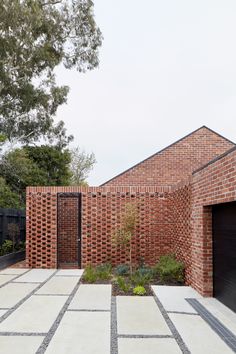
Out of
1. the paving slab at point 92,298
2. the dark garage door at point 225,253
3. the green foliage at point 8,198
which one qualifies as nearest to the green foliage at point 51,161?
the green foliage at point 8,198

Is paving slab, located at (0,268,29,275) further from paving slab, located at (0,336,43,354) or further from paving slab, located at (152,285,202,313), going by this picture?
paving slab, located at (0,336,43,354)

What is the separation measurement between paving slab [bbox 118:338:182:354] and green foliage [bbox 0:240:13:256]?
7.80m

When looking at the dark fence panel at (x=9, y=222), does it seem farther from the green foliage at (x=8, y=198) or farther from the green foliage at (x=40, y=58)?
the green foliage at (x=40, y=58)

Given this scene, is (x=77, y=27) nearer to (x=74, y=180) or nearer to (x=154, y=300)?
(x=154, y=300)

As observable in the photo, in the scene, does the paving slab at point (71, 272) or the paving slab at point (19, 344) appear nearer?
the paving slab at point (19, 344)

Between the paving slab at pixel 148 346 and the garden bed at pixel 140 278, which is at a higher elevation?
the paving slab at pixel 148 346

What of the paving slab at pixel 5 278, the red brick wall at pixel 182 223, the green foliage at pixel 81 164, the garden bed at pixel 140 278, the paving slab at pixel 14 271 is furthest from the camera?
the green foliage at pixel 81 164

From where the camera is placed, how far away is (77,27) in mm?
15516

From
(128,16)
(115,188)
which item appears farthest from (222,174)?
(128,16)

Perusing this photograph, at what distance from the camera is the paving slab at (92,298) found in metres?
5.66

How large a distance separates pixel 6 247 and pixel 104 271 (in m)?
4.29

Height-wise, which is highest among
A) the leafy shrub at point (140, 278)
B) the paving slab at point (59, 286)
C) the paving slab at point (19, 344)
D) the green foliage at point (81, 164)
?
the green foliage at point (81, 164)

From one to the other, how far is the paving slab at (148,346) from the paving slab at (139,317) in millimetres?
252

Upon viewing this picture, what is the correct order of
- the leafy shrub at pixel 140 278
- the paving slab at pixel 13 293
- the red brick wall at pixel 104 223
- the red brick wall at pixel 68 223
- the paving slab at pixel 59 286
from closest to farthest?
the paving slab at pixel 13 293 < the paving slab at pixel 59 286 < the leafy shrub at pixel 140 278 < the red brick wall at pixel 104 223 < the red brick wall at pixel 68 223
